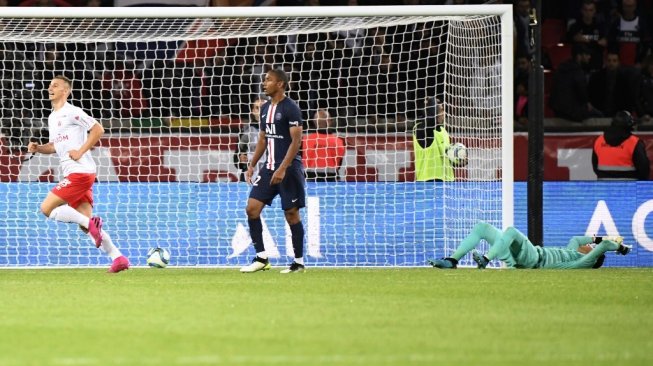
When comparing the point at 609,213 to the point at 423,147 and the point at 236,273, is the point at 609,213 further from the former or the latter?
the point at 236,273

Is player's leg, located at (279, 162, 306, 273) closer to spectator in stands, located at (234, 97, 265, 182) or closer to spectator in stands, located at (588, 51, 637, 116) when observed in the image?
spectator in stands, located at (234, 97, 265, 182)

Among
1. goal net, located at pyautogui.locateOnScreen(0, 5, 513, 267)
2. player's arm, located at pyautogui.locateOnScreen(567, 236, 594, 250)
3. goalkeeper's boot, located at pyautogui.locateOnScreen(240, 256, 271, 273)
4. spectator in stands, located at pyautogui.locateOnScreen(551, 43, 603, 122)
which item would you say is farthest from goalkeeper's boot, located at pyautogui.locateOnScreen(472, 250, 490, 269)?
spectator in stands, located at pyautogui.locateOnScreen(551, 43, 603, 122)

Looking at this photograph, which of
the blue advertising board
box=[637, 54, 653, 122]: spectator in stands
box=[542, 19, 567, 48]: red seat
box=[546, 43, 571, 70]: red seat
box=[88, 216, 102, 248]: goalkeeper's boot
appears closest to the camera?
box=[88, 216, 102, 248]: goalkeeper's boot

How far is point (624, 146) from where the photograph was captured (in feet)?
55.1

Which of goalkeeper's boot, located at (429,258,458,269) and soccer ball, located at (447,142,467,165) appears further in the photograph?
soccer ball, located at (447,142,467,165)

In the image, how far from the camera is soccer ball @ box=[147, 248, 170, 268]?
14.6m

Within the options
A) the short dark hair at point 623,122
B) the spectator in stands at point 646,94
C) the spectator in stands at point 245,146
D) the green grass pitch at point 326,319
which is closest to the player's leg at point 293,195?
the green grass pitch at point 326,319

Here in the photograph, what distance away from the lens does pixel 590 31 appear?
67.1 ft

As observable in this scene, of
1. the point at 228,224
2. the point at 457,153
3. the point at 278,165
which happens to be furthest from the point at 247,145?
the point at 278,165

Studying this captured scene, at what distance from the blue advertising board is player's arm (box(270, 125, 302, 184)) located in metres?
2.25

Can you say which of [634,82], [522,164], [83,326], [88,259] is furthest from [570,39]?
[83,326]

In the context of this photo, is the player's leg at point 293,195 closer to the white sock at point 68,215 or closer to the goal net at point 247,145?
the goal net at point 247,145

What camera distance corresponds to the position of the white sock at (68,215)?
13594 mm

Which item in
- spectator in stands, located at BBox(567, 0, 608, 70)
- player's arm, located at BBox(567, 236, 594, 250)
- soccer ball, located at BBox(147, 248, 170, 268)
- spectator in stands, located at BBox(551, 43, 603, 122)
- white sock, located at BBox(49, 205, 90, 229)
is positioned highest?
spectator in stands, located at BBox(567, 0, 608, 70)
